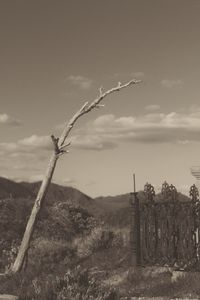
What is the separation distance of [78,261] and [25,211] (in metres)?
6.61

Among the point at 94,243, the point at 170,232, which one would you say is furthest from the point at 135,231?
the point at 94,243

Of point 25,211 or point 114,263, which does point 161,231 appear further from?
point 25,211

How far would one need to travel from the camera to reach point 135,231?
1548cm

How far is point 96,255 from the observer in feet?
58.6

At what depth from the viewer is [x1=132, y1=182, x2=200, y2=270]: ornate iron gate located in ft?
47.2

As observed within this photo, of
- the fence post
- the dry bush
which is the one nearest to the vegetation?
the dry bush

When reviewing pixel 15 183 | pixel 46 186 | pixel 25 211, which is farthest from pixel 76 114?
pixel 15 183

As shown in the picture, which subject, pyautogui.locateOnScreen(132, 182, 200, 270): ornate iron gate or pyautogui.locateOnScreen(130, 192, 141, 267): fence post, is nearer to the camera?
pyautogui.locateOnScreen(132, 182, 200, 270): ornate iron gate

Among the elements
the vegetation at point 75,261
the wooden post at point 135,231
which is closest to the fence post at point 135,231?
the wooden post at point 135,231

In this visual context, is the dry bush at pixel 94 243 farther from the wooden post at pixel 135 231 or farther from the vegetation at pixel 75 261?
the wooden post at pixel 135 231

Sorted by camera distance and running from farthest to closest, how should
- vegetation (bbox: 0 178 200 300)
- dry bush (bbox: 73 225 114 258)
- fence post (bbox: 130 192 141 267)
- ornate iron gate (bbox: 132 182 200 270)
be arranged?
dry bush (bbox: 73 225 114 258), fence post (bbox: 130 192 141 267), ornate iron gate (bbox: 132 182 200 270), vegetation (bbox: 0 178 200 300)

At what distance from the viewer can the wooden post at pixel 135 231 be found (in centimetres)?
1524

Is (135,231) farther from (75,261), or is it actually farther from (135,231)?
(75,261)

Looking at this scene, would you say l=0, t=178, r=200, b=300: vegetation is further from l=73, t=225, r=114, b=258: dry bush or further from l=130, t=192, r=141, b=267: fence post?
l=130, t=192, r=141, b=267: fence post
